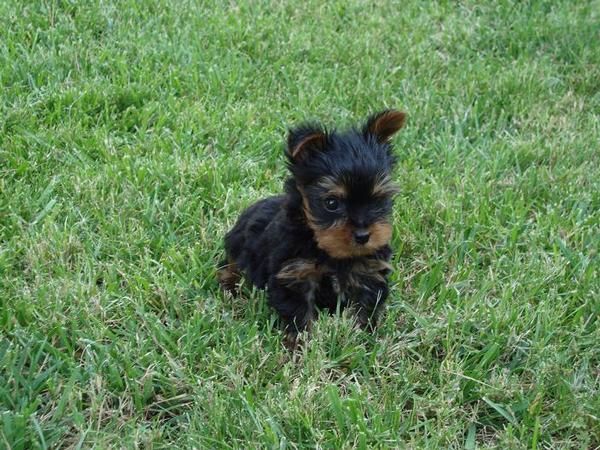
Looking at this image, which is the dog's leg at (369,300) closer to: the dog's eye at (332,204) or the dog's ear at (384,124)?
the dog's eye at (332,204)

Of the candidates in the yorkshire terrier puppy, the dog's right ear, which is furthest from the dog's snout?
the dog's right ear

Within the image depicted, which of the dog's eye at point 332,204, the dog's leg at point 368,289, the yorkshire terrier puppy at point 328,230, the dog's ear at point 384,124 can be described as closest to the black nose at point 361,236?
the yorkshire terrier puppy at point 328,230

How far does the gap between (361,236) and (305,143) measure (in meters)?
0.59

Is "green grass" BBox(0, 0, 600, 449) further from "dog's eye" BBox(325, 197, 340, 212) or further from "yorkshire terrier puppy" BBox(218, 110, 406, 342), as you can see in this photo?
"dog's eye" BBox(325, 197, 340, 212)

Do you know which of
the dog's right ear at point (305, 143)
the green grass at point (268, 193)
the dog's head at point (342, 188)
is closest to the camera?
the green grass at point (268, 193)

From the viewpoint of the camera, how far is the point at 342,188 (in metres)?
4.23

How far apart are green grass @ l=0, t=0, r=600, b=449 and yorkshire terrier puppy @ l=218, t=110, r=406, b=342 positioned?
0.66ft

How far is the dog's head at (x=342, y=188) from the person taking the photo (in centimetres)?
421

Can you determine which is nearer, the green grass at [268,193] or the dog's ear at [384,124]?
the green grass at [268,193]

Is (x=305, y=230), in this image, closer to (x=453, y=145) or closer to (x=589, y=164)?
(x=453, y=145)

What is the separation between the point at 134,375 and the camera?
420 cm

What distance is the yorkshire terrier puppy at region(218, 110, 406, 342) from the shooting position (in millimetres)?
4250

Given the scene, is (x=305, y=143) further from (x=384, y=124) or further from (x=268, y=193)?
(x=268, y=193)

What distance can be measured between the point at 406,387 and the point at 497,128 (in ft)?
11.6
